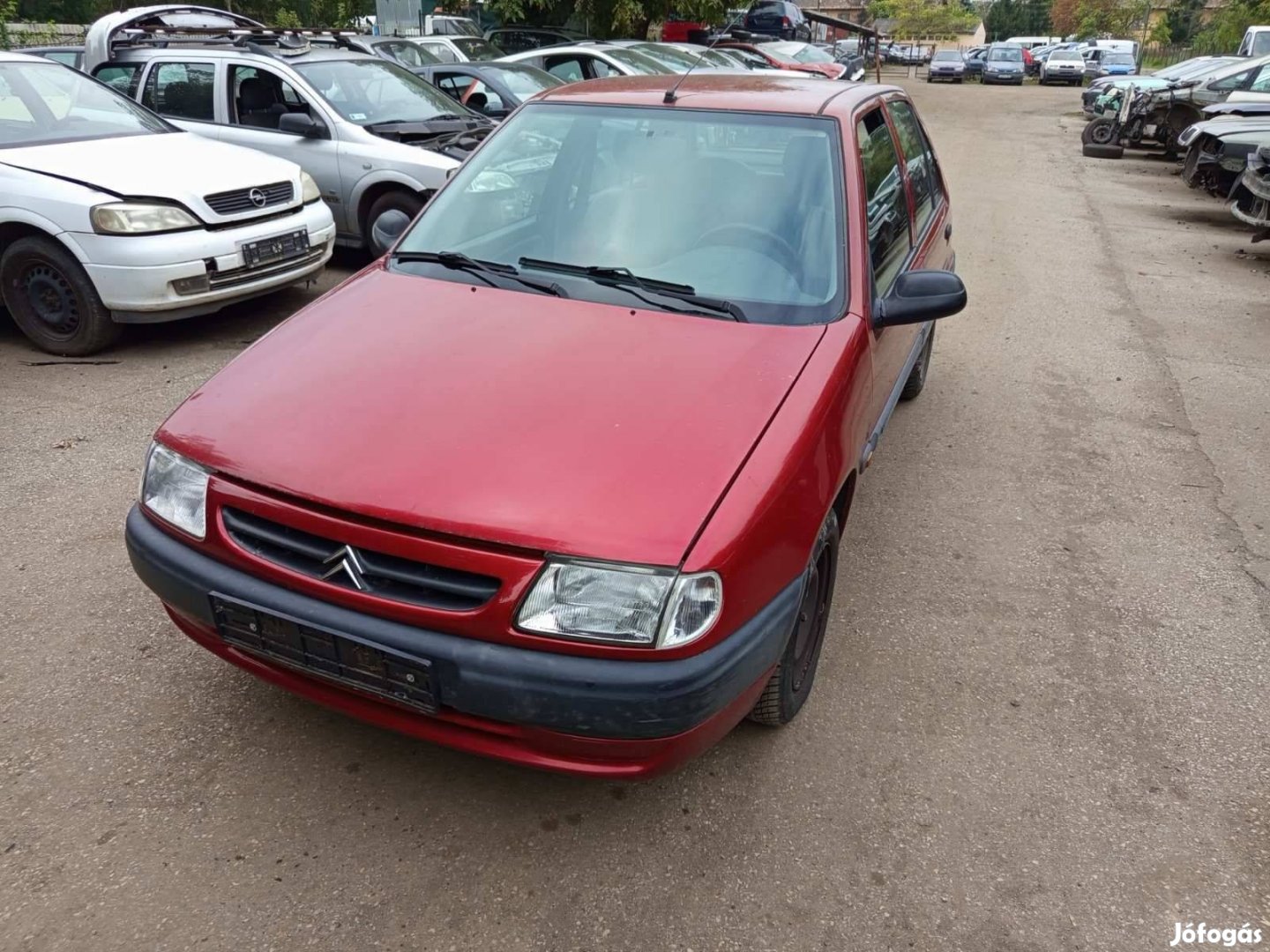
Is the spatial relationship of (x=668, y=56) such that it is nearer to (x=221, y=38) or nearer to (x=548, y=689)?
(x=221, y=38)

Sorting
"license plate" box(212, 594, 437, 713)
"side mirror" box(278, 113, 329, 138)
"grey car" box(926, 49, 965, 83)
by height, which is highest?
"grey car" box(926, 49, 965, 83)

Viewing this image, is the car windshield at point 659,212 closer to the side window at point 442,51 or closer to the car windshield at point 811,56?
the side window at point 442,51

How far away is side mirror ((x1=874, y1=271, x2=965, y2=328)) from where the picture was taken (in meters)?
2.84

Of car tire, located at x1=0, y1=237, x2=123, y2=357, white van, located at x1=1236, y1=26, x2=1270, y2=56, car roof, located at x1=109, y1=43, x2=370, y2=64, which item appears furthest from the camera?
white van, located at x1=1236, y1=26, x2=1270, y2=56

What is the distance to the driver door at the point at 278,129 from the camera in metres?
7.02

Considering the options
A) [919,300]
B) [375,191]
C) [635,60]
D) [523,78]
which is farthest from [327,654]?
[635,60]

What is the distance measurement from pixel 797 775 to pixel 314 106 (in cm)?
653

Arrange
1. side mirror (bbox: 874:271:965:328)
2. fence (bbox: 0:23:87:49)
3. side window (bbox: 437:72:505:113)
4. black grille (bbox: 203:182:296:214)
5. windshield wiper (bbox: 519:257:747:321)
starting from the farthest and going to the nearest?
fence (bbox: 0:23:87:49) < side window (bbox: 437:72:505:113) < black grille (bbox: 203:182:296:214) < side mirror (bbox: 874:271:965:328) < windshield wiper (bbox: 519:257:747:321)

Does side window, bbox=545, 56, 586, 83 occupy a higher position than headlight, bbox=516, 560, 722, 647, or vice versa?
side window, bbox=545, 56, 586, 83

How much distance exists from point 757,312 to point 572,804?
4.91 feet

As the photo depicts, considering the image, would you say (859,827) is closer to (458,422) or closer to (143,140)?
(458,422)

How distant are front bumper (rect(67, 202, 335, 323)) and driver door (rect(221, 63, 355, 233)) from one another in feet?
5.46

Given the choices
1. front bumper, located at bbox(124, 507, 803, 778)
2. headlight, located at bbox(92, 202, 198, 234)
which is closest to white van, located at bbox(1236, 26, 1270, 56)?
headlight, located at bbox(92, 202, 198, 234)

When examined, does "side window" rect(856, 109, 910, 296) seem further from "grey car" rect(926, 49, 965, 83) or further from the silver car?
"grey car" rect(926, 49, 965, 83)
